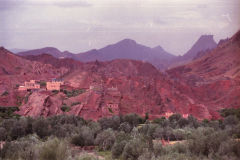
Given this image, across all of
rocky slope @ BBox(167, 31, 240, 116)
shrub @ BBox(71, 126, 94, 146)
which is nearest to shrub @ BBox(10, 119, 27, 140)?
shrub @ BBox(71, 126, 94, 146)

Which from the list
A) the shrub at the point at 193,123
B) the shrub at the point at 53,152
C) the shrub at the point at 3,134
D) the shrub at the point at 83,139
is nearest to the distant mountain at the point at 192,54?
the shrub at the point at 193,123

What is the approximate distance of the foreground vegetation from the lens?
34.8ft

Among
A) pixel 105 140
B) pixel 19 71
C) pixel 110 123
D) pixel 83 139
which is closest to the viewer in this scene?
pixel 105 140

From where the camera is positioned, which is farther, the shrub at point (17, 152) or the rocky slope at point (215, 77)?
the rocky slope at point (215, 77)

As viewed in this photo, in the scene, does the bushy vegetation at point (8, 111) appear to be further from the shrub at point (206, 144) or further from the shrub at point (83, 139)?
the shrub at point (206, 144)

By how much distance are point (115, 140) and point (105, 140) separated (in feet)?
5.52

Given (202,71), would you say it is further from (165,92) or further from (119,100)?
(119,100)

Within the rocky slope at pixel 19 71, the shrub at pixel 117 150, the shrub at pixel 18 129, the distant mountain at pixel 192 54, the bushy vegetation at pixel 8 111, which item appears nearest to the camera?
the shrub at pixel 117 150

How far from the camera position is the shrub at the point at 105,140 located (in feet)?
53.9

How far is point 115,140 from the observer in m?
15.2

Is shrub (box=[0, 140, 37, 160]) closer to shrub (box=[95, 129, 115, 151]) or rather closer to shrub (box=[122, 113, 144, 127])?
shrub (box=[95, 129, 115, 151])

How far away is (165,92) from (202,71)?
24400 mm

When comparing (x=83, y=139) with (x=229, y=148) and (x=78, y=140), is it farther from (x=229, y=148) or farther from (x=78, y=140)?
(x=229, y=148)

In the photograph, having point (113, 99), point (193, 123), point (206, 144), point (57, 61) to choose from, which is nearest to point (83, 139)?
point (206, 144)
